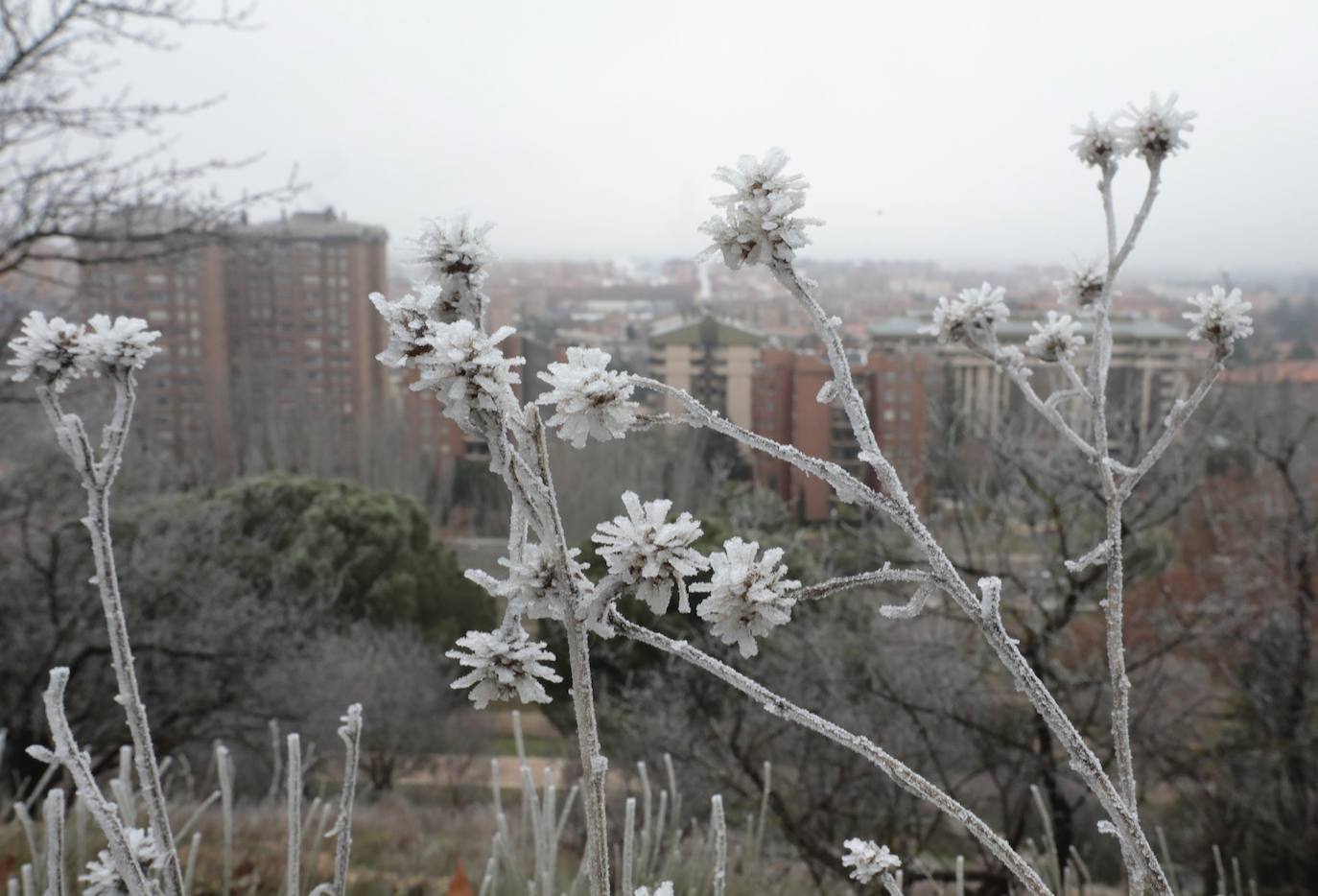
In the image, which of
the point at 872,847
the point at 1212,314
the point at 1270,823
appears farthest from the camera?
the point at 1270,823

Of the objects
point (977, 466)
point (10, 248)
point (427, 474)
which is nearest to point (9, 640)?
point (10, 248)

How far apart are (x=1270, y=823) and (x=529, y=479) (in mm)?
4863

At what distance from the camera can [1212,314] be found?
A: 3.03 ft

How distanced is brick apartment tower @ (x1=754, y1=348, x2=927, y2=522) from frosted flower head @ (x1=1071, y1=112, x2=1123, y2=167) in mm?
2705

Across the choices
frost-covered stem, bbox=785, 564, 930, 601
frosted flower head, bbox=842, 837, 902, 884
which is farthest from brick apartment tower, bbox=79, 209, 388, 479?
frost-covered stem, bbox=785, 564, 930, 601

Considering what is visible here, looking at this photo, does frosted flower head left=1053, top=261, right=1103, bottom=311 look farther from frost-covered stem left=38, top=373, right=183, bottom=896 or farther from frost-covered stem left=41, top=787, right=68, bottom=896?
frost-covered stem left=41, top=787, right=68, bottom=896

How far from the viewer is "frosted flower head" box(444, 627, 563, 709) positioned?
1.87ft

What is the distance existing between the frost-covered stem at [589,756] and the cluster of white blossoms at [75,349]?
0.44 meters

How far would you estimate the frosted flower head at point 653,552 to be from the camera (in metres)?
0.52

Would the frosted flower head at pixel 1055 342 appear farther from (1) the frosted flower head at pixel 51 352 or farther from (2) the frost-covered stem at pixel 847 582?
(1) the frosted flower head at pixel 51 352

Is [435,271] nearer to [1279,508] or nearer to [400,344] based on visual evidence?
[400,344]

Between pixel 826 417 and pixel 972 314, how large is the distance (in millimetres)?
3114

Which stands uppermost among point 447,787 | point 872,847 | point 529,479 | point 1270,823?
point 529,479

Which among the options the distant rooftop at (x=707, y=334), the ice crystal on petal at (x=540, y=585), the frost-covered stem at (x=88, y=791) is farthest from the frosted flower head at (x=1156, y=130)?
the distant rooftop at (x=707, y=334)
